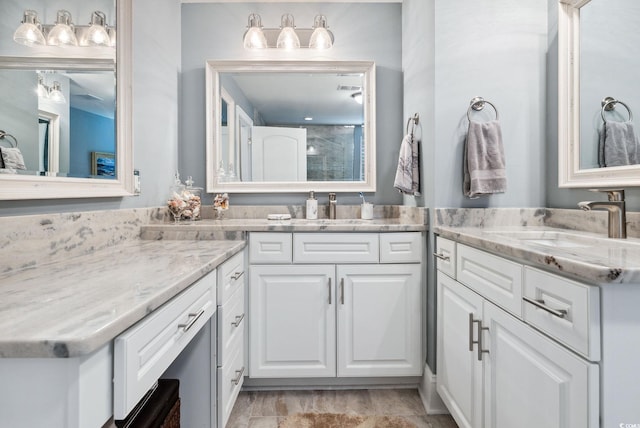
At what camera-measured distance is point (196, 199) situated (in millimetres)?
2096

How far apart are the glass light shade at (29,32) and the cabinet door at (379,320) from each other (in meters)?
1.52

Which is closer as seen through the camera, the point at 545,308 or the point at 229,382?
the point at 545,308

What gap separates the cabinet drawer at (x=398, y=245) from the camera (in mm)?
1829

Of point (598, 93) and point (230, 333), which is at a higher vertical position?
point (598, 93)

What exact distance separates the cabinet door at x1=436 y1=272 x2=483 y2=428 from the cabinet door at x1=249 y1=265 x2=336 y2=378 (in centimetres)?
56

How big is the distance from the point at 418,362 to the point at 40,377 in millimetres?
1728

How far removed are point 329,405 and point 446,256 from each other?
3.27 ft

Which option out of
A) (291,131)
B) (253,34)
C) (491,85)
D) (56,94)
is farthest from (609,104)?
(56,94)

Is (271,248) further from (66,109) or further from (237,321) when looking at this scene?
(66,109)

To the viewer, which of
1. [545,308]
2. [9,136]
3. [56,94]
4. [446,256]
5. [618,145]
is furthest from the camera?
[446,256]

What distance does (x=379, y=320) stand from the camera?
184cm

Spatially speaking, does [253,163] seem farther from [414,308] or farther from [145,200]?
[414,308]

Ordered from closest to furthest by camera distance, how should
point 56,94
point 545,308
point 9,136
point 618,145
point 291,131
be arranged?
point 545,308
point 9,136
point 56,94
point 618,145
point 291,131

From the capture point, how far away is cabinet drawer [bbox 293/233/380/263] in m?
1.83
